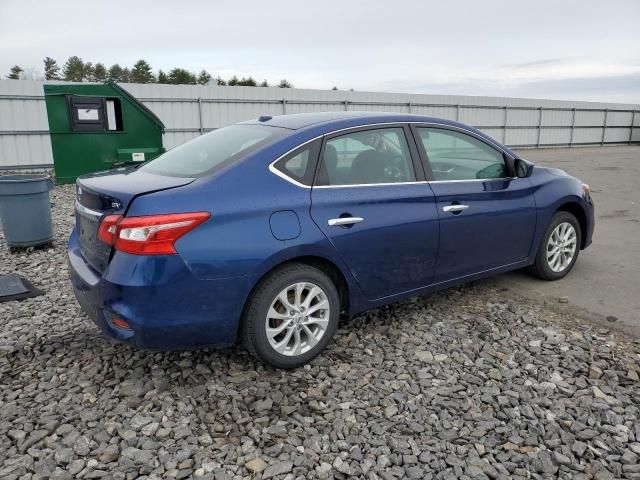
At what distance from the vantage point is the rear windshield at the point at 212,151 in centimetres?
315

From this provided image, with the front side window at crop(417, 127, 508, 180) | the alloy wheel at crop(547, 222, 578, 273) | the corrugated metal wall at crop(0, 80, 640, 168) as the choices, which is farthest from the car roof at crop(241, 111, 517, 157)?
the corrugated metal wall at crop(0, 80, 640, 168)

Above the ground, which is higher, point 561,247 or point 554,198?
point 554,198

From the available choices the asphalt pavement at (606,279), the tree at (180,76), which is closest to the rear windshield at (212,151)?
the asphalt pavement at (606,279)

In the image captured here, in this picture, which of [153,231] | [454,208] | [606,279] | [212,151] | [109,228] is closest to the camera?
[153,231]

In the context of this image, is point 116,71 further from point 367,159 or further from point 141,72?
point 367,159

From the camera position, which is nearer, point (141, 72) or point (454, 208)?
point (454, 208)

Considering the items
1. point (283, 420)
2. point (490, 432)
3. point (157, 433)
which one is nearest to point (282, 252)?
point (283, 420)

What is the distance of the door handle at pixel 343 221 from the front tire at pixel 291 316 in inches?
12.0

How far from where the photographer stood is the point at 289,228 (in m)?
2.98

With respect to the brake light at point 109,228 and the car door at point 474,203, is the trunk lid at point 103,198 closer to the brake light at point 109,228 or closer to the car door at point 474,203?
the brake light at point 109,228

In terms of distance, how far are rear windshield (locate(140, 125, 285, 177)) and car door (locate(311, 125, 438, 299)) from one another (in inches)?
17.8

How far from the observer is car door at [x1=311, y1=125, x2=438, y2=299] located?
3221 mm

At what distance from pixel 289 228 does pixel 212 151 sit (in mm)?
845

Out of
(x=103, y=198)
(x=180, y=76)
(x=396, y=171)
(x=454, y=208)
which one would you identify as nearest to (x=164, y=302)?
(x=103, y=198)
